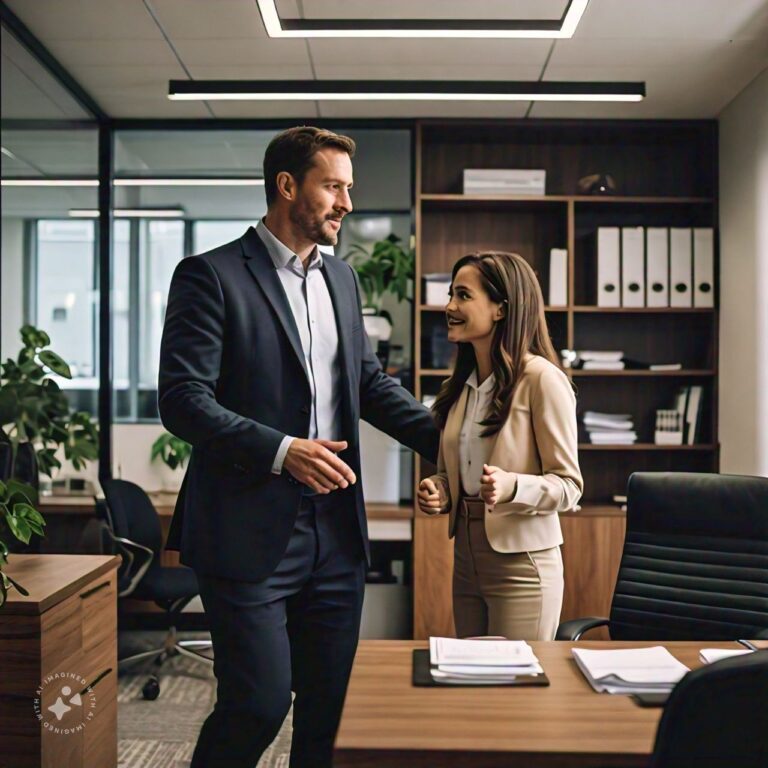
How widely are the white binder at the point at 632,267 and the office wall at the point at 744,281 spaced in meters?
0.38

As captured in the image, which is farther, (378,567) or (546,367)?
(378,567)

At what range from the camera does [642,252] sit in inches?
169

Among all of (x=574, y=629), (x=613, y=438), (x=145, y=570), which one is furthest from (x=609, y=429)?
(x=145, y=570)

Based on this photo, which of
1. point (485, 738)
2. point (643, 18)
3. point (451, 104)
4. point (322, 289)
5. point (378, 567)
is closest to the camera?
point (485, 738)

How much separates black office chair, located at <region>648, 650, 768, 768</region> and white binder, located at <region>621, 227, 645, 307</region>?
138 inches

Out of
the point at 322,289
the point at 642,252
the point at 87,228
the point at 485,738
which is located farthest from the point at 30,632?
the point at 642,252

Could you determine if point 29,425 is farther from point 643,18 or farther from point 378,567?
point 643,18

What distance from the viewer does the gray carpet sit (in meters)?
2.97

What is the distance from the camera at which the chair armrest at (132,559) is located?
3709mm

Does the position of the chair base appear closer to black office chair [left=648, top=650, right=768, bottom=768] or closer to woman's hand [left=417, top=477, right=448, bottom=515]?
woman's hand [left=417, top=477, right=448, bottom=515]

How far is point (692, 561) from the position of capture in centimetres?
248

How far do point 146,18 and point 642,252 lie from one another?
2.44m

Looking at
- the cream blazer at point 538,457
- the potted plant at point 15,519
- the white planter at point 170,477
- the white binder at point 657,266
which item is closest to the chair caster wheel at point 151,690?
the white planter at point 170,477

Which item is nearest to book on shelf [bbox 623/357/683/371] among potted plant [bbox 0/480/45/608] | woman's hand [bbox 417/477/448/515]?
woman's hand [bbox 417/477/448/515]
